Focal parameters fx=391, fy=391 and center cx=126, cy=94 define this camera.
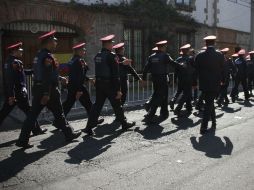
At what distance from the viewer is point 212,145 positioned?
6.77 m

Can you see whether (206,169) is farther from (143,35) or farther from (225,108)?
(143,35)

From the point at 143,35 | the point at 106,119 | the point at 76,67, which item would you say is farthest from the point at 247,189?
the point at 143,35

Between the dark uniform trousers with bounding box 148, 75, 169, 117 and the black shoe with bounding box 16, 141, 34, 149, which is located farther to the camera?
the dark uniform trousers with bounding box 148, 75, 169, 117

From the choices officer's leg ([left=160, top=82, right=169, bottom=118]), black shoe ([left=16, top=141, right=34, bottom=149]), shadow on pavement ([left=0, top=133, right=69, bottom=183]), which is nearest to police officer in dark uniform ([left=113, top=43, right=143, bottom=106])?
officer's leg ([left=160, top=82, right=169, bottom=118])

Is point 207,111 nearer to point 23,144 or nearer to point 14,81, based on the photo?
point 23,144

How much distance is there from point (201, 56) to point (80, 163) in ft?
11.7

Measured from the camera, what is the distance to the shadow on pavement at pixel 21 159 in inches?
207

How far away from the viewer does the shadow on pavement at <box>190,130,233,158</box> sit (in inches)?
245

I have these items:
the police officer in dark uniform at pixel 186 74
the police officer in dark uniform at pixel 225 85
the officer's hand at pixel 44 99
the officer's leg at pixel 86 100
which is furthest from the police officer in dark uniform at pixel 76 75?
the police officer in dark uniform at pixel 225 85

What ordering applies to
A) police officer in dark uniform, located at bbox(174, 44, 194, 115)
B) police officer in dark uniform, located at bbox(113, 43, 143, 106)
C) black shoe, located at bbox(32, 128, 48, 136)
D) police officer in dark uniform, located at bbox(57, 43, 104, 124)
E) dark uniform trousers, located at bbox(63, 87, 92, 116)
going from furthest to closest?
police officer in dark uniform, located at bbox(174, 44, 194, 115)
police officer in dark uniform, located at bbox(113, 43, 143, 106)
dark uniform trousers, located at bbox(63, 87, 92, 116)
police officer in dark uniform, located at bbox(57, 43, 104, 124)
black shoe, located at bbox(32, 128, 48, 136)

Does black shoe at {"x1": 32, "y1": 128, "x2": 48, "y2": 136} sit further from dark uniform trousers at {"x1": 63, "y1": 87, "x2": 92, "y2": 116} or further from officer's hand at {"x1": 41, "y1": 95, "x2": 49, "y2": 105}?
officer's hand at {"x1": 41, "y1": 95, "x2": 49, "y2": 105}

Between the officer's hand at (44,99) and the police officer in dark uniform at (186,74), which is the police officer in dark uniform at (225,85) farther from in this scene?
the officer's hand at (44,99)

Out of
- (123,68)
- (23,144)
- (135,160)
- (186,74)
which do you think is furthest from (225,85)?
(23,144)

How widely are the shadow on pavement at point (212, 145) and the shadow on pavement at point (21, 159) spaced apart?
2.36 meters
